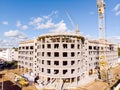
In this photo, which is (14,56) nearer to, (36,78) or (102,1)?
(36,78)

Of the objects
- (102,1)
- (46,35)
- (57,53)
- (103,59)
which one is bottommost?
(103,59)

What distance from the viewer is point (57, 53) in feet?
160

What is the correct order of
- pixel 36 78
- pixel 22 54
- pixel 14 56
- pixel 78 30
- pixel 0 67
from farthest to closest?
1. pixel 14 56
2. pixel 0 67
3. pixel 22 54
4. pixel 78 30
5. pixel 36 78

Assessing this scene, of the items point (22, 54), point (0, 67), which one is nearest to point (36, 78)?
point (22, 54)

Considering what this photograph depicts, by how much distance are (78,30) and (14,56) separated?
81.3m

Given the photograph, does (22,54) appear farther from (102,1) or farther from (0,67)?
(102,1)

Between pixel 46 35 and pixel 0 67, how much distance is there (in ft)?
175

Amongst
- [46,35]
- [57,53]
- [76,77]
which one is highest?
[46,35]

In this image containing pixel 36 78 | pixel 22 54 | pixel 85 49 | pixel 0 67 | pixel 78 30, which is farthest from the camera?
pixel 0 67

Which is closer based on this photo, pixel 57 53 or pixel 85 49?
pixel 57 53

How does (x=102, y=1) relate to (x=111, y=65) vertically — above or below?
above

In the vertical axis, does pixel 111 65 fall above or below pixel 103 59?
below

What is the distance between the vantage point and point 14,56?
129250 millimetres

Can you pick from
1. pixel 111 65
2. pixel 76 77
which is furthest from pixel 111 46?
Result: pixel 76 77
